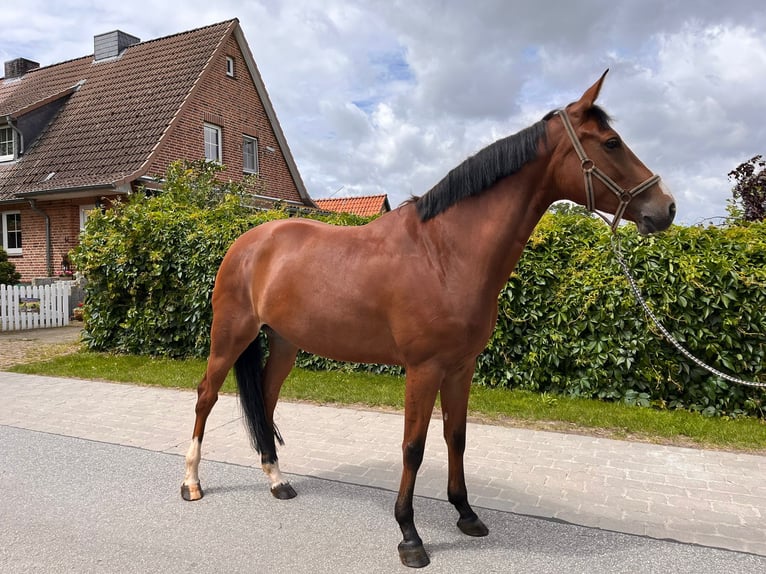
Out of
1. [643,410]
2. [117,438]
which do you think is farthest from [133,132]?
[643,410]

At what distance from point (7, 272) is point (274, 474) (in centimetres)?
1506

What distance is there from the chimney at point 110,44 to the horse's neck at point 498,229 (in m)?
21.1

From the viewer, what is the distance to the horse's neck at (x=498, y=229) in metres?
2.80

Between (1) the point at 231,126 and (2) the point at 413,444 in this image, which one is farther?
(1) the point at 231,126

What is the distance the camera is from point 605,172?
2.57m

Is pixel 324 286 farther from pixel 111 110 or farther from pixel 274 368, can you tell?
pixel 111 110

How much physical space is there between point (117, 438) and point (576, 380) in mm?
4711

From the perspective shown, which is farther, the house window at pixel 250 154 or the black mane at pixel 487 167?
the house window at pixel 250 154

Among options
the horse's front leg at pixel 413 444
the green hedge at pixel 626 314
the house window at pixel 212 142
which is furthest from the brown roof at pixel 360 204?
the horse's front leg at pixel 413 444

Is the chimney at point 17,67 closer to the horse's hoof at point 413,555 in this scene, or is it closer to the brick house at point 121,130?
the brick house at point 121,130

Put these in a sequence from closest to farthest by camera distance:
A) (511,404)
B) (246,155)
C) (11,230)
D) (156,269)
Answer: (511,404), (156,269), (11,230), (246,155)

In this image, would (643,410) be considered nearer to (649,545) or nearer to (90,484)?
(649,545)

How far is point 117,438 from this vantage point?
4.94 metres

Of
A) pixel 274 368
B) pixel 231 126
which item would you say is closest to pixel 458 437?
pixel 274 368
